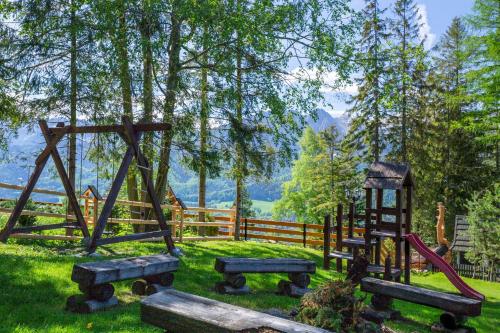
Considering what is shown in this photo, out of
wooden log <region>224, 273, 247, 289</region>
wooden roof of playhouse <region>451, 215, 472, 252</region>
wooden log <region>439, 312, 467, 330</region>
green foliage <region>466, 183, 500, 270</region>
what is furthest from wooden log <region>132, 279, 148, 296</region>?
wooden roof of playhouse <region>451, 215, 472, 252</region>

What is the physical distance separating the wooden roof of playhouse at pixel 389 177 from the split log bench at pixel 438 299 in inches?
152

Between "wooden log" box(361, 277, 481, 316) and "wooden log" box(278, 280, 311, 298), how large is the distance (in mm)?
1073

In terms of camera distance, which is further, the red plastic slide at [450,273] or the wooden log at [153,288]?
the red plastic slide at [450,273]

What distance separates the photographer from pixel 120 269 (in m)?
6.49

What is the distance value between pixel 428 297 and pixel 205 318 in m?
4.50

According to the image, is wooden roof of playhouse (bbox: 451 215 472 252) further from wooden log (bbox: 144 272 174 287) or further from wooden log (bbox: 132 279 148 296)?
wooden log (bbox: 132 279 148 296)

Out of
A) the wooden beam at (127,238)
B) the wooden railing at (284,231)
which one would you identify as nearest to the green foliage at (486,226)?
the wooden railing at (284,231)

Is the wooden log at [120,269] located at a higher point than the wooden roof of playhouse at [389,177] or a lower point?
lower

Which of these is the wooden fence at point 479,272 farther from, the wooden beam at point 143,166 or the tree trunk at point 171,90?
the wooden beam at point 143,166

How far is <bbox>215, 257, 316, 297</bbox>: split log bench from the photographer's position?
8102mm

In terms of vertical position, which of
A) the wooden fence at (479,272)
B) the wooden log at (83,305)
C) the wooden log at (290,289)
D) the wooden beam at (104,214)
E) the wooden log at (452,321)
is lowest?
the wooden fence at (479,272)

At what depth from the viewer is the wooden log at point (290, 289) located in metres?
8.52

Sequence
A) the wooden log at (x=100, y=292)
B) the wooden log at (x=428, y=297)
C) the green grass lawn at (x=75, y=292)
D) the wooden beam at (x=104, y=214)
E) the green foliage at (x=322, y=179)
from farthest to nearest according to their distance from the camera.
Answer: the green foliage at (x=322, y=179) → the wooden beam at (x=104, y=214) → the wooden log at (x=428, y=297) → the wooden log at (x=100, y=292) → the green grass lawn at (x=75, y=292)

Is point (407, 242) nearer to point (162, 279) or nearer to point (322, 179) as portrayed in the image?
point (162, 279)
